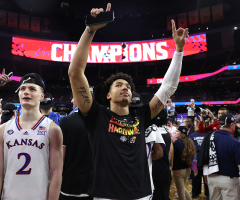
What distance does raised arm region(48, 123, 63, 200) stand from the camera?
1.68 meters

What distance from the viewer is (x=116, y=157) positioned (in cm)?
167

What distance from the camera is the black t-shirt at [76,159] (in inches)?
92.0

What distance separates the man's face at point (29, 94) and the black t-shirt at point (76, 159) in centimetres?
72

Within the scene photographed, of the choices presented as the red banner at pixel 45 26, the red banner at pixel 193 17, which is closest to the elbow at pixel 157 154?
the red banner at pixel 193 17

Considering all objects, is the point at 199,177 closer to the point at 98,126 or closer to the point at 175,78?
the point at 175,78

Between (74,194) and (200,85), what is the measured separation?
31.8 meters

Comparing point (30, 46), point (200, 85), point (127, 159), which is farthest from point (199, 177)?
point (200, 85)

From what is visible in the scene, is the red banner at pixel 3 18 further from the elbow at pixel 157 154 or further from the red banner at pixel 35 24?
the elbow at pixel 157 154

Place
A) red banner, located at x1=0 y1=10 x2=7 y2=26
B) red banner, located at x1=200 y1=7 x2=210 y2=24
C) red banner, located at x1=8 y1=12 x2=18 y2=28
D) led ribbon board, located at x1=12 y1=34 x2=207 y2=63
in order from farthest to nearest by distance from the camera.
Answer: red banner, located at x1=200 y1=7 x2=210 y2=24 → red banner, located at x1=8 y1=12 x2=18 y2=28 → red banner, located at x1=0 y1=10 x2=7 y2=26 → led ribbon board, located at x1=12 y1=34 x2=207 y2=63

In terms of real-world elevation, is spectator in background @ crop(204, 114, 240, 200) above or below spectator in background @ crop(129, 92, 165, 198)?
below

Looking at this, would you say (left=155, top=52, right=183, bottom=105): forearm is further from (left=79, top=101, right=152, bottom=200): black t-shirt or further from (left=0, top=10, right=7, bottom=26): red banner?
(left=0, top=10, right=7, bottom=26): red banner

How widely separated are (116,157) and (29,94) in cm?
100

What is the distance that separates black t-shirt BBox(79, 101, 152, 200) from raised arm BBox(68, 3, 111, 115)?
10cm

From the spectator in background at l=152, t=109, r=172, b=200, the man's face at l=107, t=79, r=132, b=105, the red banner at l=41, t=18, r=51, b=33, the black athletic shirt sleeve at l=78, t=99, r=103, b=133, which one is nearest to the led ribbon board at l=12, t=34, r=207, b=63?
the red banner at l=41, t=18, r=51, b=33
